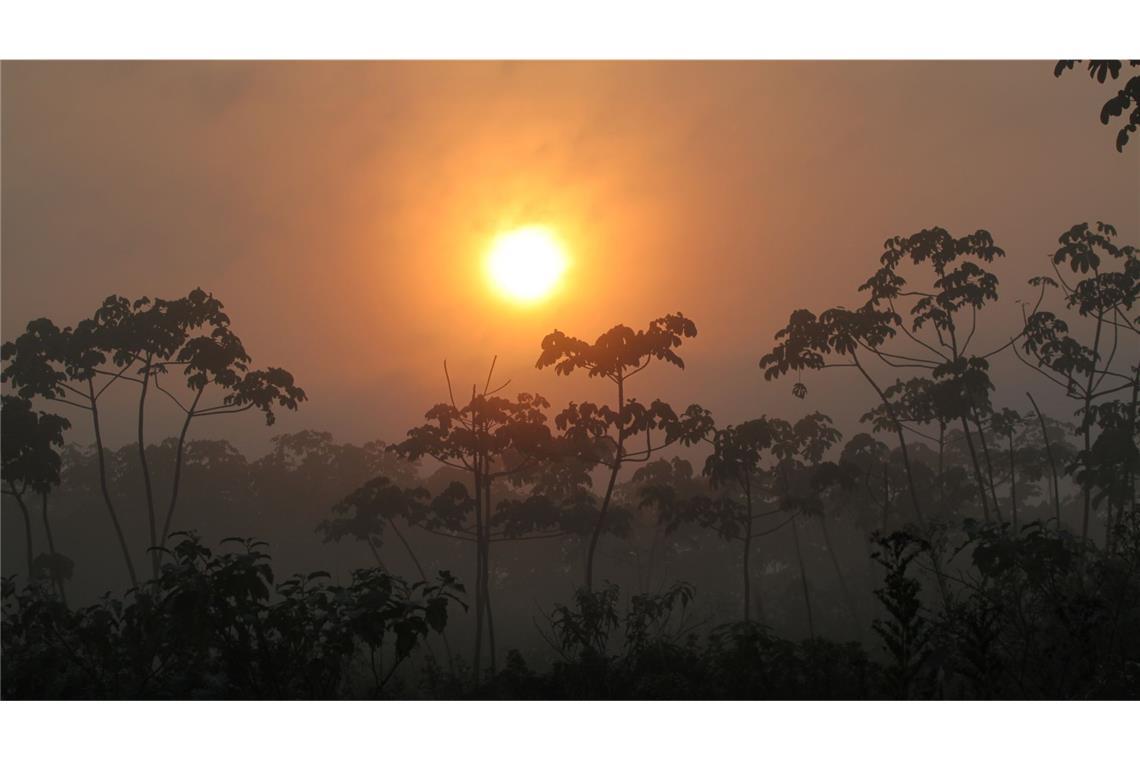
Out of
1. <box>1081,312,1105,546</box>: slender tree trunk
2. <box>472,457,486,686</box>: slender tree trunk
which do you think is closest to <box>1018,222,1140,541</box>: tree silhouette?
<box>1081,312,1105,546</box>: slender tree trunk

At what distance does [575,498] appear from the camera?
12062 mm

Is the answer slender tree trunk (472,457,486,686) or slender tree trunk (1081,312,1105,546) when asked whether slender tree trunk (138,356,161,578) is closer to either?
slender tree trunk (472,457,486,686)

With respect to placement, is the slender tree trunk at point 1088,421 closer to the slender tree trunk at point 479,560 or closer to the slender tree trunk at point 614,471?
the slender tree trunk at point 614,471

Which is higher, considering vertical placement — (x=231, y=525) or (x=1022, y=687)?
(x=231, y=525)

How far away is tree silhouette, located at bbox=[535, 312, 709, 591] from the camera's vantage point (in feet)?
35.6

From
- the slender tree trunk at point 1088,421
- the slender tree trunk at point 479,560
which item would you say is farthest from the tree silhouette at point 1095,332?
the slender tree trunk at point 479,560

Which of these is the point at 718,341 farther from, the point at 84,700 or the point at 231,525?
the point at 231,525

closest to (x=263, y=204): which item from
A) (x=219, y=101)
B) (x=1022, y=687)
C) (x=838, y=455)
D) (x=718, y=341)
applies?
(x=219, y=101)

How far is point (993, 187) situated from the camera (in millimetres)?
11164

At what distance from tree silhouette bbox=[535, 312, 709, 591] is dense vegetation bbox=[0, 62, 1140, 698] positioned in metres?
0.03

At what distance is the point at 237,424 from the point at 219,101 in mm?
3941

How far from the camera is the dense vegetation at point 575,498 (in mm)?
7621

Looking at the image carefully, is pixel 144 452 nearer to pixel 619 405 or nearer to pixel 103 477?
pixel 103 477

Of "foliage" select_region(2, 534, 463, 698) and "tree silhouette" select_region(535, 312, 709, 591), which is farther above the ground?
"tree silhouette" select_region(535, 312, 709, 591)
